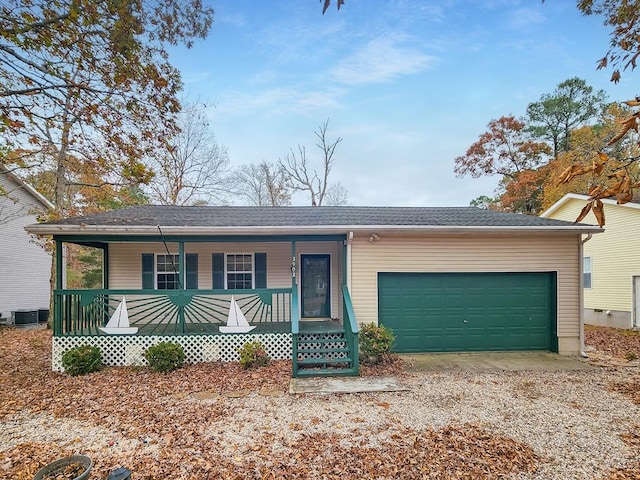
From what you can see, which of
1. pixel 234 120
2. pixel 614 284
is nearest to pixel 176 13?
pixel 234 120

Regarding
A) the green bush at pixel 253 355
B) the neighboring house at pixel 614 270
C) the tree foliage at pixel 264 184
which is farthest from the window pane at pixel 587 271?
the tree foliage at pixel 264 184

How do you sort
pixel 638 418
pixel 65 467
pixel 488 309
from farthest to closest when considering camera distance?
pixel 488 309 → pixel 638 418 → pixel 65 467

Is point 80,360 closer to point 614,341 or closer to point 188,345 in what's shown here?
point 188,345

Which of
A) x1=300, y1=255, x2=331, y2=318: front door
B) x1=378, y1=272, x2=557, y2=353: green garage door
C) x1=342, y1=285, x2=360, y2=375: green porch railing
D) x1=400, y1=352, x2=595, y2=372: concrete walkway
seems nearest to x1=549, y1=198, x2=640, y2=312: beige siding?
x1=378, y1=272, x2=557, y2=353: green garage door

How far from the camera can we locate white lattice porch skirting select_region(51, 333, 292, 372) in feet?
24.4

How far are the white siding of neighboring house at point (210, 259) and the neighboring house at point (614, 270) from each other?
1005 cm

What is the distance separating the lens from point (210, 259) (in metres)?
9.51

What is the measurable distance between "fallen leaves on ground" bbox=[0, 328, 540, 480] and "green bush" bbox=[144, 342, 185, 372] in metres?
0.76

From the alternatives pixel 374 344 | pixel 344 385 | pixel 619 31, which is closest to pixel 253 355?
pixel 344 385

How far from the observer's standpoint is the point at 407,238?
820 centimetres

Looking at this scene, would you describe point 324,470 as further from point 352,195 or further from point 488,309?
point 352,195

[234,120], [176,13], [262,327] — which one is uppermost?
[234,120]

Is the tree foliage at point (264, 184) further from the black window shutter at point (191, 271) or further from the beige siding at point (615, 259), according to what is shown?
the beige siding at point (615, 259)

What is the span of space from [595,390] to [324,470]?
5.25 metres
